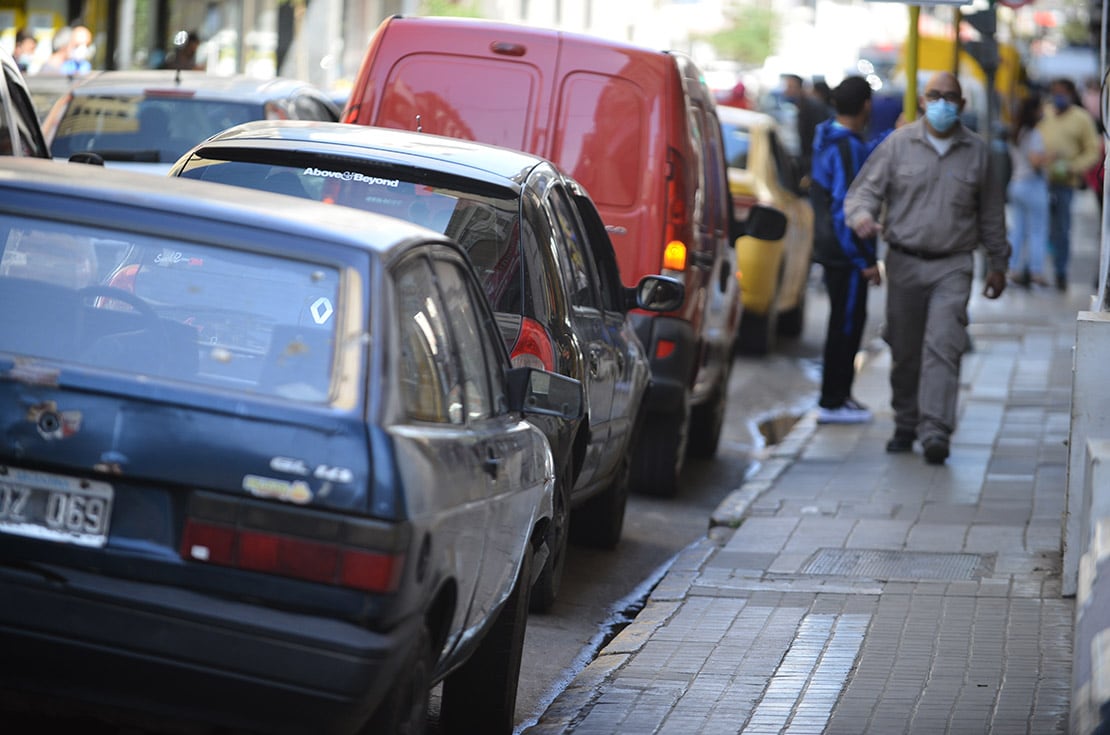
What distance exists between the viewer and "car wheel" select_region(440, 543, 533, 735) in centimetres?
562

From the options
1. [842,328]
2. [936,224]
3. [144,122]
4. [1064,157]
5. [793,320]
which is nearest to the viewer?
[936,224]

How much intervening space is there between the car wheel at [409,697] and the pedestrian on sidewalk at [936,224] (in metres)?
6.78

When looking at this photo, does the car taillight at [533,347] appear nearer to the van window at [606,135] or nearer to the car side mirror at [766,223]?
the van window at [606,135]

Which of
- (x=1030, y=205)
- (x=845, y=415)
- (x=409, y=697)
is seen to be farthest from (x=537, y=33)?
(x=1030, y=205)

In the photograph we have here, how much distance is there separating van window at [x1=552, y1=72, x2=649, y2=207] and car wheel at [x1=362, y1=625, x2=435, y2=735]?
507 centimetres

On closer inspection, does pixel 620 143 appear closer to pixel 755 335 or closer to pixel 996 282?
pixel 996 282

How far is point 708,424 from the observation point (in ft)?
39.1

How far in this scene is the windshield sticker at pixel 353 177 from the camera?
6.98 m

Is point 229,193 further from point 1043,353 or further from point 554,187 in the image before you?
point 1043,353

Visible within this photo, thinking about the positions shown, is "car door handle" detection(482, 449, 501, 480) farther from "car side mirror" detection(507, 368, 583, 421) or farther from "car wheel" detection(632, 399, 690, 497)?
"car wheel" detection(632, 399, 690, 497)

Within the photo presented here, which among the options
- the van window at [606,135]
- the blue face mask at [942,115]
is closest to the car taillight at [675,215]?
the van window at [606,135]

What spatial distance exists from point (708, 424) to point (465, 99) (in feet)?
10.5

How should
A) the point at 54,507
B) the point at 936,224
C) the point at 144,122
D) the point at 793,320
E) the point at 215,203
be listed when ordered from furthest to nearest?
the point at 793,320 < the point at 144,122 < the point at 936,224 < the point at 215,203 < the point at 54,507

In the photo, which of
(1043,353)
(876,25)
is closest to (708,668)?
(1043,353)
